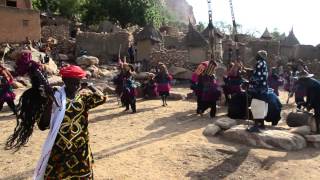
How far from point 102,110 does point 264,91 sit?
562 centimetres

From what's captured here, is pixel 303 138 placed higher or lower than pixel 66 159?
lower

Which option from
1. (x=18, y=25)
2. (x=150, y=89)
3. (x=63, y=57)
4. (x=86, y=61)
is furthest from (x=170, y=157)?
(x=18, y=25)

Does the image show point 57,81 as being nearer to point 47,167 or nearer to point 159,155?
point 159,155

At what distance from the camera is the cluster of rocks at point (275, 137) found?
831cm

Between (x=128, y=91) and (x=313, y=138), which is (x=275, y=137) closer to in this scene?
(x=313, y=138)

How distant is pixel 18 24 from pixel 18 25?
0.20 feet

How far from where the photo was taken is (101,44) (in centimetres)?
2602

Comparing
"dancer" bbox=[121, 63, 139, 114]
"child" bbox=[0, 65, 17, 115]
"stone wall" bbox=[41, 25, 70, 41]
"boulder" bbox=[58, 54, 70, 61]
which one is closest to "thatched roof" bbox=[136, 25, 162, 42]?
"boulder" bbox=[58, 54, 70, 61]

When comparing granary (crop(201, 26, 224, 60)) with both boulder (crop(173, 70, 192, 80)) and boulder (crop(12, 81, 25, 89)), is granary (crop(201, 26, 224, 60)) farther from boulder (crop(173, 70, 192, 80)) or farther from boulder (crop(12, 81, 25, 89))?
boulder (crop(12, 81, 25, 89))

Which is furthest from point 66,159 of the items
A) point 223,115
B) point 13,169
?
point 223,115

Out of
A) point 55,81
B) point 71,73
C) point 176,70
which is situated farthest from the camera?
point 176,70

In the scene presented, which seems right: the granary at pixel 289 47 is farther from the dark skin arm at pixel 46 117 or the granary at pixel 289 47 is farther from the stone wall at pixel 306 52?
the dark skin arm at pixel 46 117

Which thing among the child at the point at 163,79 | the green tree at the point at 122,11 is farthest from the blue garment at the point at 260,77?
the green tree at the point at 122,11

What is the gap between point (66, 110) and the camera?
4172 mm
